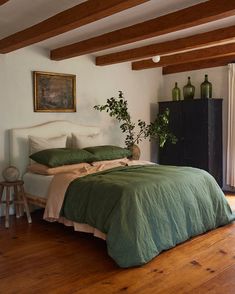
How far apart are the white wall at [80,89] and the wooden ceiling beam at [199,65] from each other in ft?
0.76

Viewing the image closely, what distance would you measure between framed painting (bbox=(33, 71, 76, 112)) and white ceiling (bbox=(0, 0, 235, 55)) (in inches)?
26.6

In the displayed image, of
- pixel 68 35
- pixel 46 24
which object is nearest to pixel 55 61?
pixel 68 35

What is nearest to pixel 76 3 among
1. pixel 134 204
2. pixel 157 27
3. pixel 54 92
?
pixel 157 27

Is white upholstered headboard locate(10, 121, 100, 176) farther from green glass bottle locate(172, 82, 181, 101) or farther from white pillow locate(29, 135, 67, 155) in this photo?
green glass bottle locate(172, 82, 181, 101)

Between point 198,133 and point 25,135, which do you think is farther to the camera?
point 198,133

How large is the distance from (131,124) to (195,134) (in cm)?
110

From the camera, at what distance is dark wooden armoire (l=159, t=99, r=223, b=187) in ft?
18.2

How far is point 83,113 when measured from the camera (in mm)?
5402

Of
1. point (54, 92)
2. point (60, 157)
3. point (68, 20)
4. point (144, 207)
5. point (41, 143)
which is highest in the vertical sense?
point (68, 20)

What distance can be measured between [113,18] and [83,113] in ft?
6.70

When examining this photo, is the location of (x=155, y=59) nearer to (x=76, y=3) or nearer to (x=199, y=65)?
(x=199, y=65)

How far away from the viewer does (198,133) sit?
18.6ft

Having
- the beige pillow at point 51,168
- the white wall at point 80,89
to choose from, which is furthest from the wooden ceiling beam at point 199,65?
the beige pillow at point 51,168

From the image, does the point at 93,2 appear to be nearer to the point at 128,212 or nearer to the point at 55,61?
the point at 128,212
